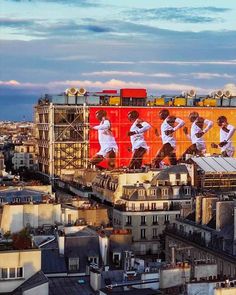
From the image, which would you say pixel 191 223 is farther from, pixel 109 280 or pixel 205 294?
pixel 205 294

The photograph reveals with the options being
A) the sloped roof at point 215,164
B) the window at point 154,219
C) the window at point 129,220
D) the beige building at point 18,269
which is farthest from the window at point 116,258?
the sloped roof at point 215,164

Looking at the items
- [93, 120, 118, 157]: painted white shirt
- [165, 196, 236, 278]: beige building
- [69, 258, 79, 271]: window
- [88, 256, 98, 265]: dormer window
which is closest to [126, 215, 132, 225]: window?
[165, 196, 236, 278]: beige building

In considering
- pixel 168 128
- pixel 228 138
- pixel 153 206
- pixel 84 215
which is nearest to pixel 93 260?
pixel 84 215

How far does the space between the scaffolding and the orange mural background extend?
1.29 m

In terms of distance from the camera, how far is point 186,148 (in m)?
127

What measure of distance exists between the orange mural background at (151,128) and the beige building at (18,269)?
94.0 metres

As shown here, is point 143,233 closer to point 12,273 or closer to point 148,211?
point 148,211

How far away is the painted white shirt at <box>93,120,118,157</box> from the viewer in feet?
397

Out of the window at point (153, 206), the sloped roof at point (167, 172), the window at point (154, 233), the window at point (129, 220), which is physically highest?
the sloped roof at point (167, 172)

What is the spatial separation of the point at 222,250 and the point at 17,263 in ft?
59.8

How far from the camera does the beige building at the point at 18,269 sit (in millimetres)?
26719

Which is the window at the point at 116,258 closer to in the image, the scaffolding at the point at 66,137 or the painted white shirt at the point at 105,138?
the scaffolding at the point at 66,137

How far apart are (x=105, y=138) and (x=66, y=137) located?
640cm

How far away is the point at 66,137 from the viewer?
402 ft
